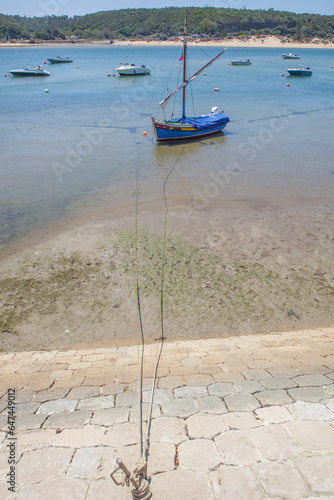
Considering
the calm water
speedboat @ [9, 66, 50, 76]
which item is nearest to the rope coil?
the calm water

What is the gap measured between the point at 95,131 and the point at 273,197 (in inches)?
552

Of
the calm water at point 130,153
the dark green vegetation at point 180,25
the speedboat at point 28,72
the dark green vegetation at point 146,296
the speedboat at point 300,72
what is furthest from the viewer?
the dark green vegetation at point 180,25

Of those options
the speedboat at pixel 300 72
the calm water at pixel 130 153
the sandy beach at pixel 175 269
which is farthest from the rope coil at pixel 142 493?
the speedboat at pixel 300 72

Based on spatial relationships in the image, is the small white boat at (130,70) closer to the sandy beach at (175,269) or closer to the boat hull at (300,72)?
the boat hull at (300,72)

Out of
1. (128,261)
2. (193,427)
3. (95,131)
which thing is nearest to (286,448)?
(193,427)

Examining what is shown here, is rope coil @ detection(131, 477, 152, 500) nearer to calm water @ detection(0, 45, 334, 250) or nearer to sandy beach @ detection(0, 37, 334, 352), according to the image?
sandy beach @ detection(0, 37, 334, 352)

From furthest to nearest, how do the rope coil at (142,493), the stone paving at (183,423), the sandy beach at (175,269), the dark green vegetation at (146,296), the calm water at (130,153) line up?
the calm water at (130,153)
the sandy beach at (175,269)
the dark green vegetation at (146,296)
the stone paving at (183,423)
the rope coil at (142,493)

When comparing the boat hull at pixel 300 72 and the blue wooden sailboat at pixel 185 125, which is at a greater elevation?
the boat hull at pixel 300 72

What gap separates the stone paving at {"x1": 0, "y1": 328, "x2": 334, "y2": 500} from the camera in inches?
135

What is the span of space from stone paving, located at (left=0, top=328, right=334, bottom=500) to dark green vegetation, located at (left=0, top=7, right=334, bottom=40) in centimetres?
12482

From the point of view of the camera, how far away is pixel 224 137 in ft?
71.9

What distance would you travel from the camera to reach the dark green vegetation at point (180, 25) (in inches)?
4604

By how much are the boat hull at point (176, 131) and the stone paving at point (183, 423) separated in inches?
644

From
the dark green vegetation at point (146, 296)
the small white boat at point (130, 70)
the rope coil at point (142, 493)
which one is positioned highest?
the small white boat at point (130, 70)
